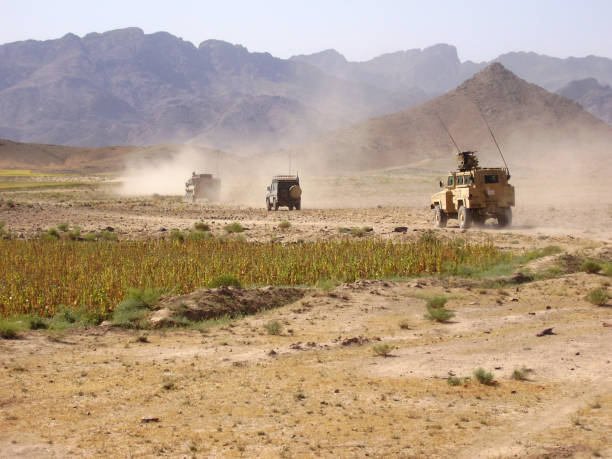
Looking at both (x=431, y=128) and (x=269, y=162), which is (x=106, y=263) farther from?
(x=431, y=128)

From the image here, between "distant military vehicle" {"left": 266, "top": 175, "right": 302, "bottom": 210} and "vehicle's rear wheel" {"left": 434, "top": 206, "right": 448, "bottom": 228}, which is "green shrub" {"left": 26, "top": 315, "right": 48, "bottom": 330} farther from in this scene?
"distant military vehicle" {"left": 266, "top": 175, "right": 302, "bottom": 210}

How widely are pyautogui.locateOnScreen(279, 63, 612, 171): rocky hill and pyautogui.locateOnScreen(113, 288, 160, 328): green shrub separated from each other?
10087cm

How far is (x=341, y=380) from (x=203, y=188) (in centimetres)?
4883

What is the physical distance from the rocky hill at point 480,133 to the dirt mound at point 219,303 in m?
99.2

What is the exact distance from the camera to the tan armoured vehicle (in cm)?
2822

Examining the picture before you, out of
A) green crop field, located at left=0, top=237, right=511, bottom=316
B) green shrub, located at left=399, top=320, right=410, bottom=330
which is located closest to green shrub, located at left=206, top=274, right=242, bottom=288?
green crop field, located at left=0, top=237, right=511, bottom=316

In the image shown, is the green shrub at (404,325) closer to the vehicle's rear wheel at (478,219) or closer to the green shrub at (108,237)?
the green shrub at (108,237)

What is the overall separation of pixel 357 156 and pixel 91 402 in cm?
12612

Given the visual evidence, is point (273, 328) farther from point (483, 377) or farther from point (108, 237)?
point (108, 237)

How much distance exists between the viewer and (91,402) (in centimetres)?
850

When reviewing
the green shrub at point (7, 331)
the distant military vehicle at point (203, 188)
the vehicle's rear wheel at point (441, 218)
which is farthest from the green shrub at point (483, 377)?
the distant military vehicle at point (203, 188)

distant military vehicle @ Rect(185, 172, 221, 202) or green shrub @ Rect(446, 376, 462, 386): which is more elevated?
distant military vehicle @ Rect(185, 172, 221, 202)

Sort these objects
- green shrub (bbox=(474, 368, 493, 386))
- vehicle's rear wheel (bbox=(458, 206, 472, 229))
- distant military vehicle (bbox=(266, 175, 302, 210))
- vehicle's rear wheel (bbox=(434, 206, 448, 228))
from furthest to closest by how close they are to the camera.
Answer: distant military vehicle (bbox=(266, 175, 302, 210)) < vehicle's rear wheel (bbox=(434, 206, 448, 228)) < vehicle's rear wheel (bbox=(458, 206, 472, 229)) < green shrub (bbox=(474, 368, 493, 386))

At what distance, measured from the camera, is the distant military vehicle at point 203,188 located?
2235 inches
